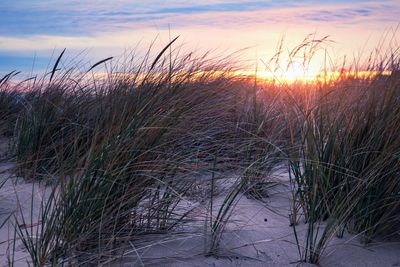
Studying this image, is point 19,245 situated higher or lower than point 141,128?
lower

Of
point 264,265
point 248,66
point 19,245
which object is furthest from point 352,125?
point 248,66

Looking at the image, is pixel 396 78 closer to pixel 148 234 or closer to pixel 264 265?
pixel 264 265

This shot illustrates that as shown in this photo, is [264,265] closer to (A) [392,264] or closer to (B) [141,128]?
(A) [392,264]

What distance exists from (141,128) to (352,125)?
903 millimetres

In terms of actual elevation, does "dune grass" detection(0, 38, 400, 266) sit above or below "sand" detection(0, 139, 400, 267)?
above

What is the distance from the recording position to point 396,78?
246cm

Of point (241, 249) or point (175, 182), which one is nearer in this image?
point (241, 249)

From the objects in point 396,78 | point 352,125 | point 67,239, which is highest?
point 396,78

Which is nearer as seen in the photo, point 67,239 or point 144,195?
point 67,239

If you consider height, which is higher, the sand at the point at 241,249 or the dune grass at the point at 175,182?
the dune grass at the point at 175,182

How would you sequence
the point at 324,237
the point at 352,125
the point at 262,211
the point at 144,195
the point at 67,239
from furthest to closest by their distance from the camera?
the point at 262,211 < the point at 352,125 < the point at 144,195 < the point at 324,237 < the point at 67,239

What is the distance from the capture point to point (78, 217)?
5.73ft

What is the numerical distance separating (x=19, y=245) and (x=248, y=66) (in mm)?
2766

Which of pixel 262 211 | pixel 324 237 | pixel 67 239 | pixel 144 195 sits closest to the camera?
pixel 67 239
